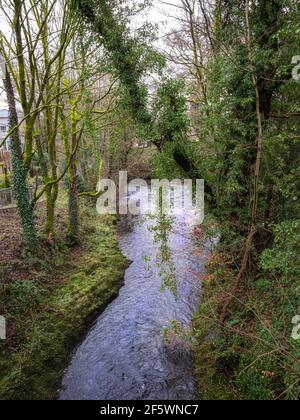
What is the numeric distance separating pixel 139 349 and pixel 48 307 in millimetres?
2979

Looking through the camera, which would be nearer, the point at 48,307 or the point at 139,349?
the point at 139,349

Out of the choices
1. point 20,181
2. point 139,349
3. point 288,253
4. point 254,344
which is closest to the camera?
point 288,253

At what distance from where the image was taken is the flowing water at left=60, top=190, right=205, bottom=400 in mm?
6762

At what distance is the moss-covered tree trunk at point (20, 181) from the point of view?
9844 millimetres

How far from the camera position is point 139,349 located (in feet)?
26.3

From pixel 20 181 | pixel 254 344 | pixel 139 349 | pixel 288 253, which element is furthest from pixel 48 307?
pixel 288 253

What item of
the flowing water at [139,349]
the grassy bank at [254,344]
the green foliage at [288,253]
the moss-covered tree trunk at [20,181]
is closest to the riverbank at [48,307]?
the flowing water at [139,349]

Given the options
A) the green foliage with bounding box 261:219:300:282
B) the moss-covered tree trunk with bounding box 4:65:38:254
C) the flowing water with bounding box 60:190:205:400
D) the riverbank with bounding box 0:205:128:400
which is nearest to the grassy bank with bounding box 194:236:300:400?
the green foliage with bounding box 261:219:300:282

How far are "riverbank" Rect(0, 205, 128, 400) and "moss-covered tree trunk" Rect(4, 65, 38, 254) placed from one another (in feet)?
2.70

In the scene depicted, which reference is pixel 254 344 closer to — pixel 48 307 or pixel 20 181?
pixel 48 307

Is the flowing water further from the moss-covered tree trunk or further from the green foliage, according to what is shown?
the moss-covered tree trunk

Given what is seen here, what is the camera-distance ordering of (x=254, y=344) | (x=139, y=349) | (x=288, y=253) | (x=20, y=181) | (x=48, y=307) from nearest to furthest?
(x=288, y=253) → (x=254, y=344) → (x=139, y=349) → (x=48, y=307) → (x=20, y=181)

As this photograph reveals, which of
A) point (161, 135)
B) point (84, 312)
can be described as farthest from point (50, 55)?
point (84, 312)

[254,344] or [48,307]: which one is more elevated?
[254,344]
